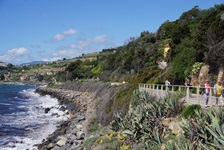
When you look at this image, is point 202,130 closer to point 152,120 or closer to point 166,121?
point 166,121

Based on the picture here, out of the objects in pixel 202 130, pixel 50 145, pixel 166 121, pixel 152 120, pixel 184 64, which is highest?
pixel 184 64

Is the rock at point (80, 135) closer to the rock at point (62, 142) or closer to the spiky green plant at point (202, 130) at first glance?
the rock at point (62, 142)

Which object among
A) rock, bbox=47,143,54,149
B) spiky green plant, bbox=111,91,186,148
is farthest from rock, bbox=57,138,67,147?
spiky green plant, bbox=111,91,186,148

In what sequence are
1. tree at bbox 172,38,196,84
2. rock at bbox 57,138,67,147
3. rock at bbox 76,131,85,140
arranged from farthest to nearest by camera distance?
tree at bbox 172,38,196,84 → rock at bbox 76,131,85,140 → rock at bbox 57,138,67,147

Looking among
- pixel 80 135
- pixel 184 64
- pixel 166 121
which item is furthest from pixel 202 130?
pixel 184 64

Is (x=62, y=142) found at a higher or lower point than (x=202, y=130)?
lower

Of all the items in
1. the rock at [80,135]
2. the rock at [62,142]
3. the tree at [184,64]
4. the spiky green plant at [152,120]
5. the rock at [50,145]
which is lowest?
the rock at [50,145]

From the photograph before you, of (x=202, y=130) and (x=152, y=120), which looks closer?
(x=202, y=130)

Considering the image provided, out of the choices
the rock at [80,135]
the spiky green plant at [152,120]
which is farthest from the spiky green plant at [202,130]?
the rock at [80,135]

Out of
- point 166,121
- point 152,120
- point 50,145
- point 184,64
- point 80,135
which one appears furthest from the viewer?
point 184,64

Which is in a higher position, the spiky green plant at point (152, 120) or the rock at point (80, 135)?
the spiky green plant at point (152, 120)

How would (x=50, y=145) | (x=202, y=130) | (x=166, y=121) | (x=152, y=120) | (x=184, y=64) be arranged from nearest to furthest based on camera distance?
(x=202, y=130) → (x=166, y=121) → (x=152, y=120) → (x=50, y=145) → (x=184, y=64)

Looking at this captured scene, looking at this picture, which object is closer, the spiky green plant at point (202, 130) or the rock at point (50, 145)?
the spiky green plant at point (202, 130)

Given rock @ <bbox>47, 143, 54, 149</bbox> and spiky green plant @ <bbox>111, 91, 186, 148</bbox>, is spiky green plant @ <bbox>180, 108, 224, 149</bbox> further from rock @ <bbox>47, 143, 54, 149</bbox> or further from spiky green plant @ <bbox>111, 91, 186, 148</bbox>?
rock @ <bbox>47, 143, 54, 149</bbox>
